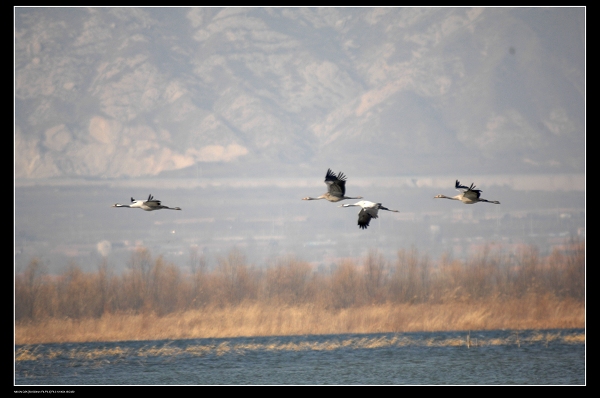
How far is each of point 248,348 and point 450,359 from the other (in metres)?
12.4

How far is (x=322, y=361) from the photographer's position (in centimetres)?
5000

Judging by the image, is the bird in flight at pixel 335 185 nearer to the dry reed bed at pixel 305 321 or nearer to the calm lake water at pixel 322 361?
the calm lake water at pixel 322 361

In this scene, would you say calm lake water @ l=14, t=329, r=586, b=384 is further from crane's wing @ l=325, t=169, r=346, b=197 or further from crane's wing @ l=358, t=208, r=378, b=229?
crane's wing @ l=325, t=169, r=346, b=197

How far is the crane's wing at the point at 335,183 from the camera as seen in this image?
29.1 m

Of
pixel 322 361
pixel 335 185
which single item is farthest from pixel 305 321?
pixel 335 185

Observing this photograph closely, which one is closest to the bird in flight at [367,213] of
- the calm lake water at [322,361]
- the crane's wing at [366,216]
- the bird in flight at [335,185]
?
the crane's wing at [366,216]

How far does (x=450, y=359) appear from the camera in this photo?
49.3 metres

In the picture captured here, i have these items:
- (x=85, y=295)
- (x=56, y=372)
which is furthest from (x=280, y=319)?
(x=56, y=372)

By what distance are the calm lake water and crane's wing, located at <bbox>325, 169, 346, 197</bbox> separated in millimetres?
17098

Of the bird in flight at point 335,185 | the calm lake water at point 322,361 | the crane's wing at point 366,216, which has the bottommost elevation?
the calm lake water at point 322,361

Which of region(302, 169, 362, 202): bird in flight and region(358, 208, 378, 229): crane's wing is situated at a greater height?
region(302, 169, 362, 202): bird in flight

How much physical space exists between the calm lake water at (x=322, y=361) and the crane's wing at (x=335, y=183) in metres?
17.1

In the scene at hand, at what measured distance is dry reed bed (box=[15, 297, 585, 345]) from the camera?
60.8m

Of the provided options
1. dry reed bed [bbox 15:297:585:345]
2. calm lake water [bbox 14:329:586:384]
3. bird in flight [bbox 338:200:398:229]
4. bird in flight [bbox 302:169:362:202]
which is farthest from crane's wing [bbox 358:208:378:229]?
dry reed bed [bbox 15:297:585:345]
